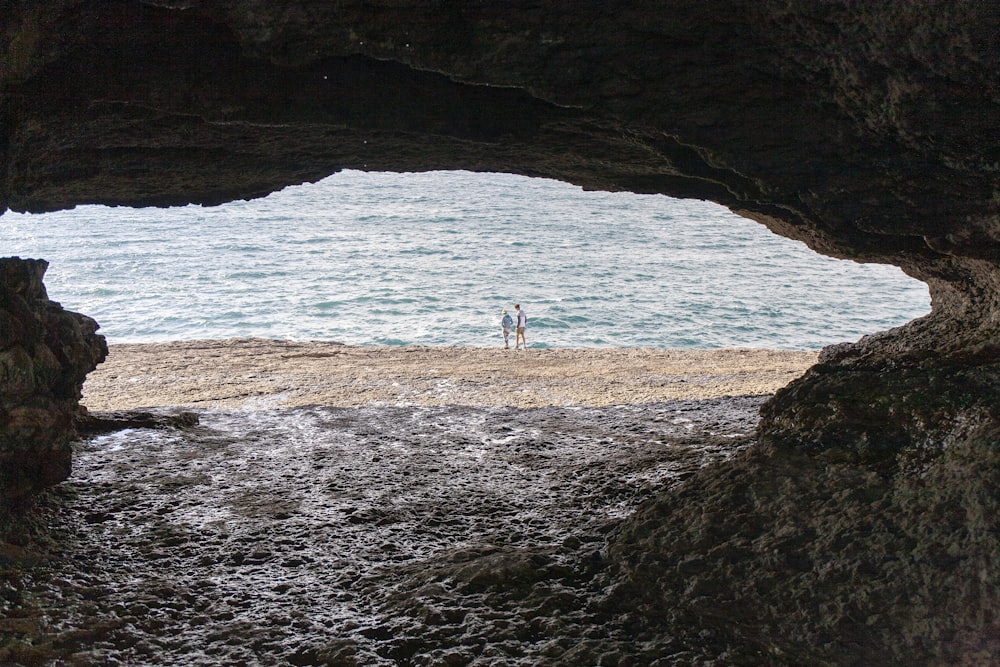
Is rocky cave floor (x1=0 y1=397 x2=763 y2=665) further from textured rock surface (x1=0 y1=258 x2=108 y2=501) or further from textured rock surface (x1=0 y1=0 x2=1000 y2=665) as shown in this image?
textured rock surface (x1=0 y1=0 x2=1000 y2=665)

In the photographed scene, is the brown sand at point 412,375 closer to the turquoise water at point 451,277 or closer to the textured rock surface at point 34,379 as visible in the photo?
the textured rock surface at point 34,379

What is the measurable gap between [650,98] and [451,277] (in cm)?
2637

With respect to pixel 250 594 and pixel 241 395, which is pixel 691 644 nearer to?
pixel 250 594

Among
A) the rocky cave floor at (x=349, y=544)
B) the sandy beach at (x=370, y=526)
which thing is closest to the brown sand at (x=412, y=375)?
the sandy beach at (x=370, y=526)

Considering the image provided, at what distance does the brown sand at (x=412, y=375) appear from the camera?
9977mm

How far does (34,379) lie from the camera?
17.7 ft

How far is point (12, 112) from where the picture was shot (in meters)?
4.97

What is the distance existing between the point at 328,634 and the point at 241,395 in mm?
6279

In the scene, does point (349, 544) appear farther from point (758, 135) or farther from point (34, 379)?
point (758, 135)

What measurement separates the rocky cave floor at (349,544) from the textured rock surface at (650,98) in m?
1.71

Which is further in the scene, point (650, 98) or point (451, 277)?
point (451, 277)

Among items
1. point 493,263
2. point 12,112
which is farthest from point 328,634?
point 493,263

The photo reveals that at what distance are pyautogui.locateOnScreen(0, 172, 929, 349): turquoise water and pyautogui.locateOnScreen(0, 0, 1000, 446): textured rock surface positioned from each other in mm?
16944

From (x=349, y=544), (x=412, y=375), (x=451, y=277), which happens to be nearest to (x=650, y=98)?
(x=349, y=544)
